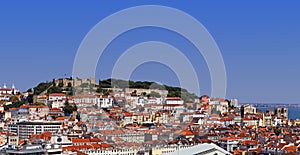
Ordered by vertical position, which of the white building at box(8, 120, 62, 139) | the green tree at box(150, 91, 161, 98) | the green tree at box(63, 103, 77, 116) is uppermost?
the green tree at box(150, 91, 161, 98)

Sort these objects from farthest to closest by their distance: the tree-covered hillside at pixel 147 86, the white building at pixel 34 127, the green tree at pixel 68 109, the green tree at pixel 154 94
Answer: the green tree at pixel 154 94
the tree-covered hillside at pixel 147 86
the green tree at pixel 68 109
the white building at pixel 34 127

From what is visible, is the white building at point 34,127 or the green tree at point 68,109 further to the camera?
the green tree at point 68,109

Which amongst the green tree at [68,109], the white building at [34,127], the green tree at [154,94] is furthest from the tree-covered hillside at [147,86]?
the white building at [34,127]

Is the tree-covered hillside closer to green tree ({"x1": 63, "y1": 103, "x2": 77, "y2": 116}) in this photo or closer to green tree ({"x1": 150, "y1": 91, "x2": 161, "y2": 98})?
green tree ({"x1": 150, "y1": 91, "x2": 161, "y2": 98})

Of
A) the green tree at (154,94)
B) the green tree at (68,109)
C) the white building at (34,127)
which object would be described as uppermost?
the green tree at (154,94)

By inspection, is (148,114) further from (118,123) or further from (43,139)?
(43,139)

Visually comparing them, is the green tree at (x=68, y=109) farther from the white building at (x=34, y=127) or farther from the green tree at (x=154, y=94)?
the green tree at (x=154, y=94)

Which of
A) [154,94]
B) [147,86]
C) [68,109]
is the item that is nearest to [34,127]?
[68,109]

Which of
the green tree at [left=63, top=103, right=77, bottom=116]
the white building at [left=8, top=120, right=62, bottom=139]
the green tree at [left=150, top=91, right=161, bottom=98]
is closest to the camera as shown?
the white building at [left=8, top=120, right=62, bottom=139]

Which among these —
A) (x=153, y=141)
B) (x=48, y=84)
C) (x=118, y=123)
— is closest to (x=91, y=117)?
(x=118, y=123)

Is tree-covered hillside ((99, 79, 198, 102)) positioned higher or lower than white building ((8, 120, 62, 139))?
higher

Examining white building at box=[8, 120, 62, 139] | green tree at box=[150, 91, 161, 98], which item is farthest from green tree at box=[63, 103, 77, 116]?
green tree at box=[150, 91, 161, 98]
